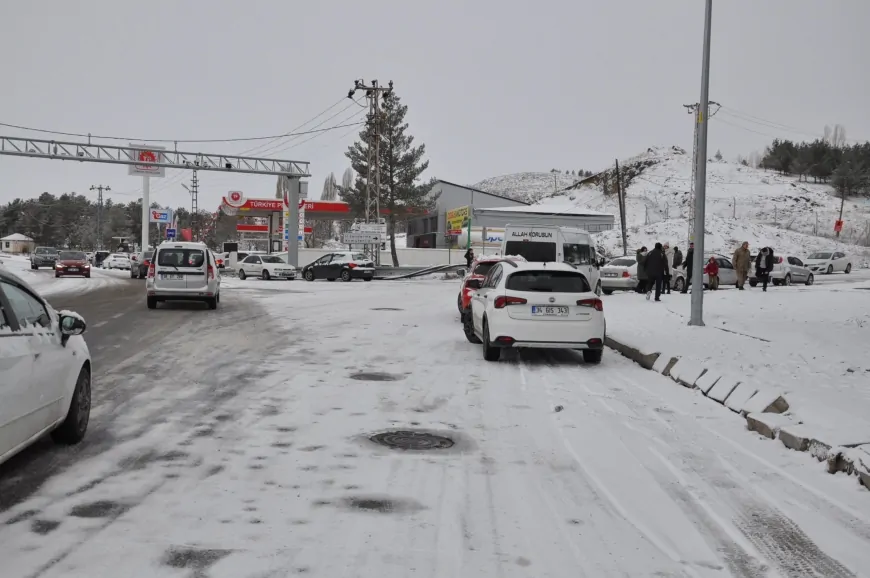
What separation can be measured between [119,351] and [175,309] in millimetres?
9579

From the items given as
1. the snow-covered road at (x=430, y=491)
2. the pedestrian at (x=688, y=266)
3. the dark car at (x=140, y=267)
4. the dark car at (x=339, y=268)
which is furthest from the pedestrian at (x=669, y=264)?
the dark car at (x=140, y=267)

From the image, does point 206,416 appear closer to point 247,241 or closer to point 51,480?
point 51,480

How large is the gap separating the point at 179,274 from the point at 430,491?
57.9ft

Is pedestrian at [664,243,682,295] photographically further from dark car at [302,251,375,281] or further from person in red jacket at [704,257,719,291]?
dark car at [302,251,375,281]

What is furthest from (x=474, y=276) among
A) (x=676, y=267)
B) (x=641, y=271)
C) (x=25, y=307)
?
(x=676, y=267)

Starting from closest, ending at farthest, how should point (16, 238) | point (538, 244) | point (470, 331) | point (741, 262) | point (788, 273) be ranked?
point (470, 331) → point (538, 244) → point (741, 262) → point (788, 273) → point (16, 238)

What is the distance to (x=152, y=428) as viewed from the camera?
23.2 feet

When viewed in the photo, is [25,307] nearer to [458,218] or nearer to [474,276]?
[474,276]

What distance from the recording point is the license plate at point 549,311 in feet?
38.4

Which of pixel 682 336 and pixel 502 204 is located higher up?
pixel 502 204

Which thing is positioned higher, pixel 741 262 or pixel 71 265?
pixel 741 262

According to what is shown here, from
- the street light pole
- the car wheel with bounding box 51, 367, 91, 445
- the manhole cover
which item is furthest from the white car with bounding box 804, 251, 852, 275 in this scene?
the car wheel with bounding box 51, 367, 91, 445

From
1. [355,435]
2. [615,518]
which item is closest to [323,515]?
[615,518]

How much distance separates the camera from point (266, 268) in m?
46.2
